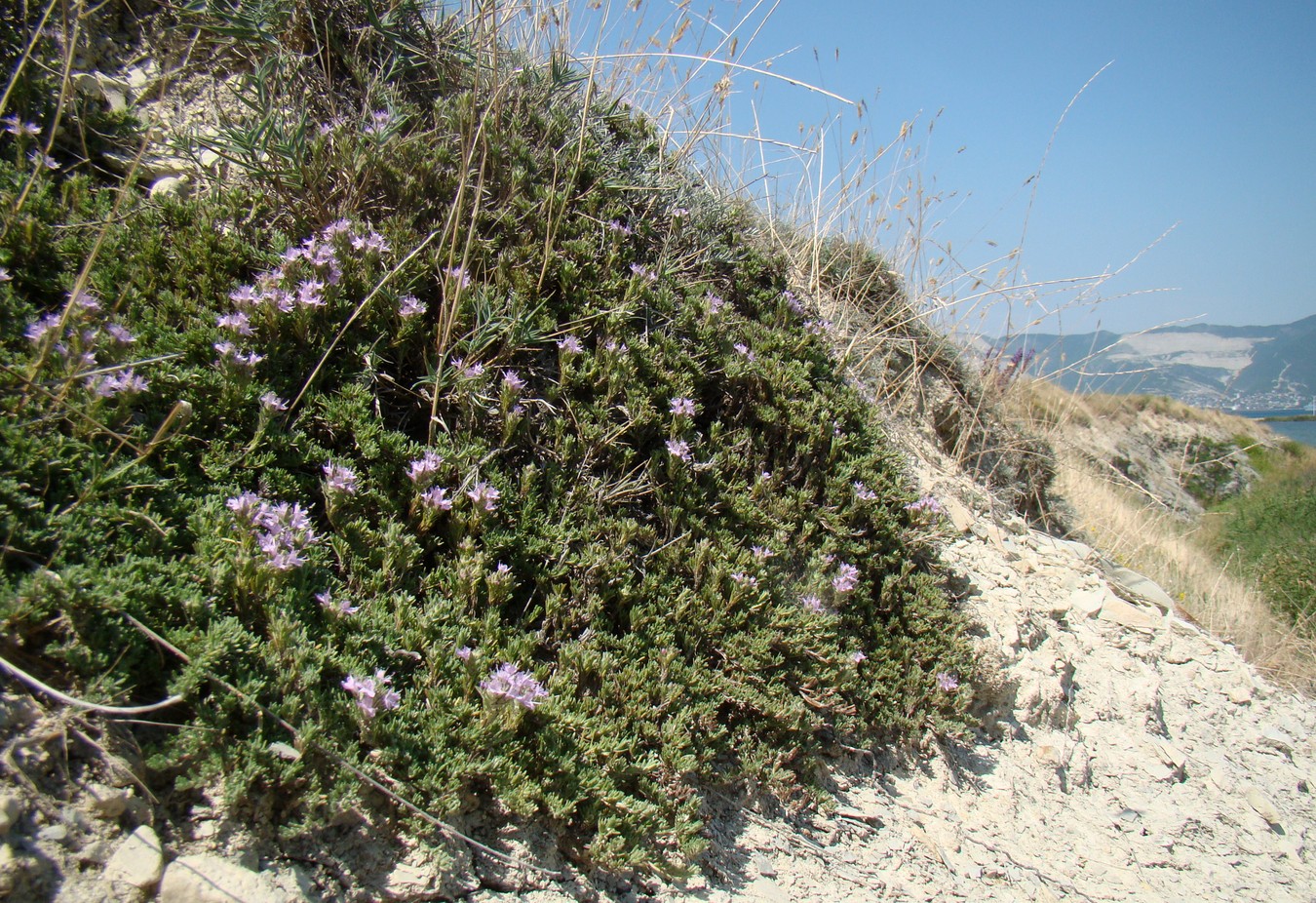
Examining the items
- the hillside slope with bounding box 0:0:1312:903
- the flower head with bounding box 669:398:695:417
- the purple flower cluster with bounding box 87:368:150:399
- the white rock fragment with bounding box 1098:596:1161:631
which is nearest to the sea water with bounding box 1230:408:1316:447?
the white rock fragment with bounding box 1098:596:1161:631

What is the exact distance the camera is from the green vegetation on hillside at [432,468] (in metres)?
2.03

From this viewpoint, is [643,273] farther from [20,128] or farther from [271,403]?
[20,128]

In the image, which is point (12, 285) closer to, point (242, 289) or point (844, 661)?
point (242, 289)

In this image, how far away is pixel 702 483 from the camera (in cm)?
342

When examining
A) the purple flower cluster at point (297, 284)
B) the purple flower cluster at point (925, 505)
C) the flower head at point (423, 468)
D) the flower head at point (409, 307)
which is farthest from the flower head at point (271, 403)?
the purple flower cluster at point (925, 505)

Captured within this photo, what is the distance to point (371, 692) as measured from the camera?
2002 millimetres

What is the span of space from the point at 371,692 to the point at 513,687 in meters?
0.39

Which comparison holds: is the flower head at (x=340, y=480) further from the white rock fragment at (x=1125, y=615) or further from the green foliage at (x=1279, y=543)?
the green foliage at (x=1279, y=543)

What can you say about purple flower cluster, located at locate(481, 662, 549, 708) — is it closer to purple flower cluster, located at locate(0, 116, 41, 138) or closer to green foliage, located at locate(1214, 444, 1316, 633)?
purple flower cluster, located at locate(0, 116, 41, 138)

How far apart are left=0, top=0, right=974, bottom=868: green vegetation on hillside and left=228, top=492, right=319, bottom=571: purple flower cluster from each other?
0.04ft

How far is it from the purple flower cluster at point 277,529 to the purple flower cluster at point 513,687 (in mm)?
638

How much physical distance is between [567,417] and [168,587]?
1593 millimetres

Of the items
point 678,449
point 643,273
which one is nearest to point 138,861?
point 678,449

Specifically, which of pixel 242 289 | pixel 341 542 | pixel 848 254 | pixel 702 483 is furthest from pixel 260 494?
pixel 848 254
